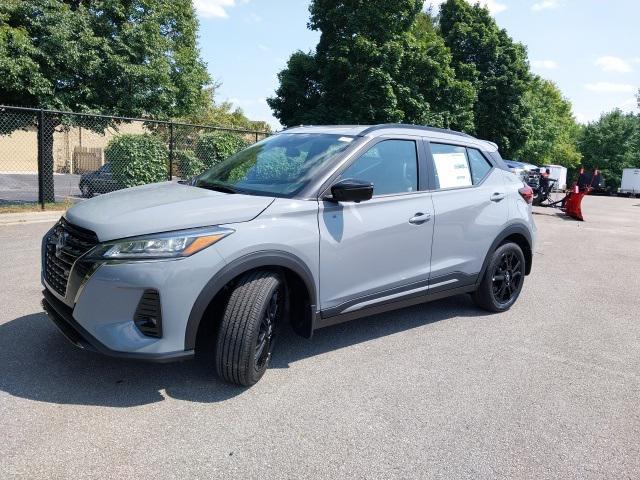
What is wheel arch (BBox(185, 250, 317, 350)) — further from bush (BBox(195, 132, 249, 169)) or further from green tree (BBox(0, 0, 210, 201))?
bush (BBox(195, 132, 249, 169))

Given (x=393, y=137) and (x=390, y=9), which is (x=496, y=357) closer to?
(x=393, y=137)

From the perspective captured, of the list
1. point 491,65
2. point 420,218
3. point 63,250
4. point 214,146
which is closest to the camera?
point 63,250

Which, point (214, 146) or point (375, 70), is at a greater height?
point (375, 70)

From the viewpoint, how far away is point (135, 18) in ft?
42.0

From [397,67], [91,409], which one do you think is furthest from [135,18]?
[91,409]

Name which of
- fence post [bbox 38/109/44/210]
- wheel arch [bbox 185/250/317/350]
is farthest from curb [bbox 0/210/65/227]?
wheel arch [bbox 185/250/317/350]

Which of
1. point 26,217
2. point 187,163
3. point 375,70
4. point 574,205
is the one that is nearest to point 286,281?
point 26,217

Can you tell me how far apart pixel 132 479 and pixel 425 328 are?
9.87 feet

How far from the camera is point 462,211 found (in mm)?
4664

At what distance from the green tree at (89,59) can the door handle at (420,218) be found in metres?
9.93

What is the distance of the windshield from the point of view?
3773mm

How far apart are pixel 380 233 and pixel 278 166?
941 millimetres

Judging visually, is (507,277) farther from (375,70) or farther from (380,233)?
(375,70)

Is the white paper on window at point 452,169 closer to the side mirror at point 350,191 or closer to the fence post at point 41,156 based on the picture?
the side mirror at point 350,191
